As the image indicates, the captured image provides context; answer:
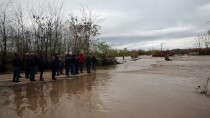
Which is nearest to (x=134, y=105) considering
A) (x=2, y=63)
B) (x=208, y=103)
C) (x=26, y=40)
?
(x=208, y=103)

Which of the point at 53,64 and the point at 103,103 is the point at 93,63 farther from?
the point at 103,103

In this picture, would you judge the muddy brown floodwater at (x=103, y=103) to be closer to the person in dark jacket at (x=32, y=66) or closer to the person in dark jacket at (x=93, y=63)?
the person in dark jacket at (x=32, y=66)

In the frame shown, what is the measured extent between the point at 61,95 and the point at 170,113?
545cm

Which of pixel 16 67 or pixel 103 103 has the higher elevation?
pixel 16 67

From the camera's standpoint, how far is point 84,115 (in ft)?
30.5

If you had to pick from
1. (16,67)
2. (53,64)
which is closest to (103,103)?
(16,67)

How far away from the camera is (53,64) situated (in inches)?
756

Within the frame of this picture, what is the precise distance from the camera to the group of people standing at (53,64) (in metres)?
17.3

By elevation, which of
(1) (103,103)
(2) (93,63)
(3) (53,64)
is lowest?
(1) (103,103)

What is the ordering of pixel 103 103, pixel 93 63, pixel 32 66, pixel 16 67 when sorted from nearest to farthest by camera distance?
pixel 103 103, pixel 16 67, pixel 32 66, pixel 93 63

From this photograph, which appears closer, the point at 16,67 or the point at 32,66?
the point at 16,67

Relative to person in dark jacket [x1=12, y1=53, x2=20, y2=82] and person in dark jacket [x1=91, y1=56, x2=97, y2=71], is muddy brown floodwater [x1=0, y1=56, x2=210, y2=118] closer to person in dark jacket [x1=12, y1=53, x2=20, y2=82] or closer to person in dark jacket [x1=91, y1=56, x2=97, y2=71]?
person in dark jacket [x1=12, y1=53, x2=20, y2=82]

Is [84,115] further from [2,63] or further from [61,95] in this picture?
[2,63]

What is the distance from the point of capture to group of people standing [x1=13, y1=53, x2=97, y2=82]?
17309 mm
